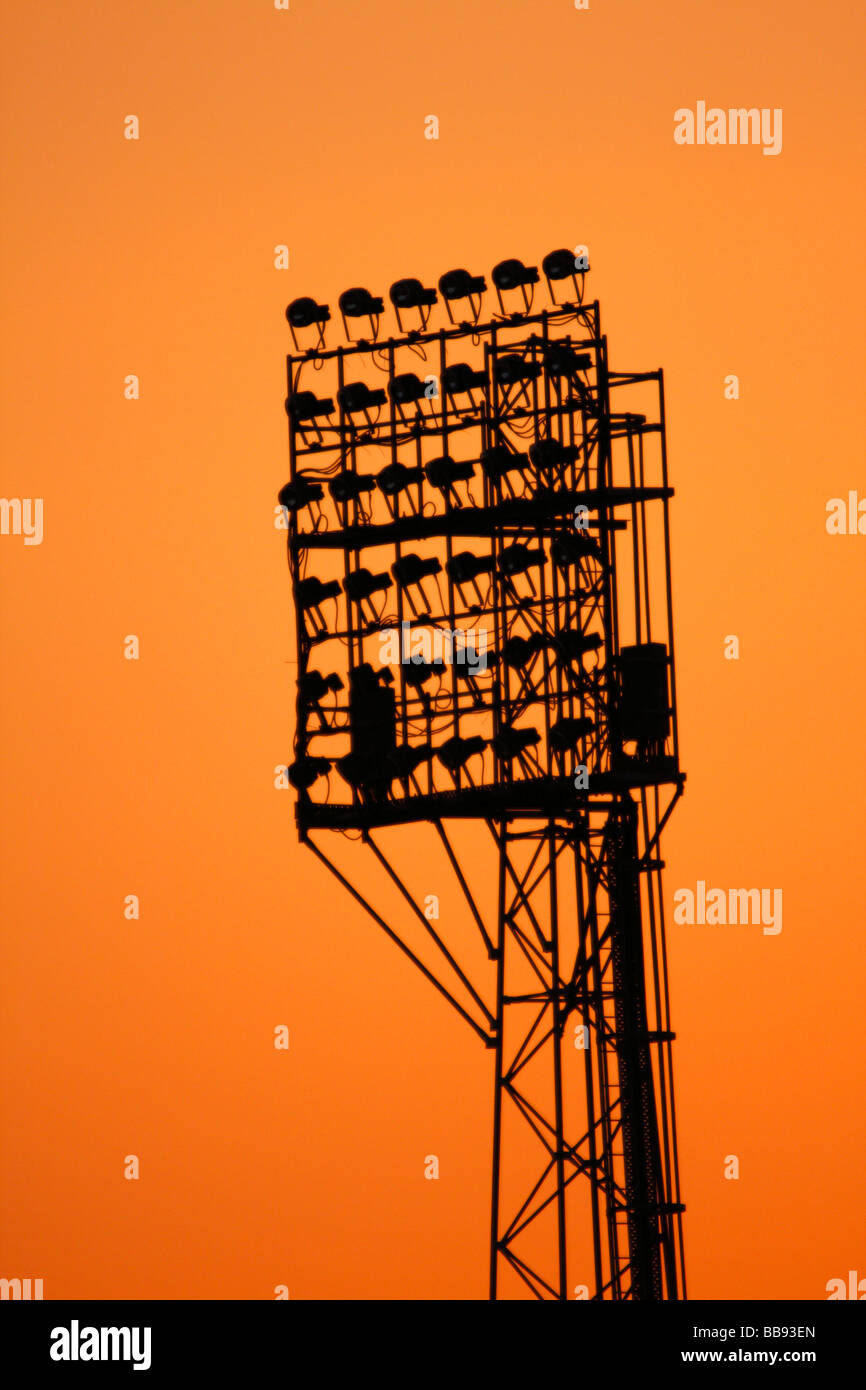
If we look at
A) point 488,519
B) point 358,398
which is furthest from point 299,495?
point 488,519

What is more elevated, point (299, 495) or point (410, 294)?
point (410, 294)

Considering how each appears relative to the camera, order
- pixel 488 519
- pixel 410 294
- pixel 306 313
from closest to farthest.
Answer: pixel 488 519 → pixel 410 294 → pixel 306 313

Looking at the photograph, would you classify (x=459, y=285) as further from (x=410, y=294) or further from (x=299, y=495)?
(x=299, y=495)

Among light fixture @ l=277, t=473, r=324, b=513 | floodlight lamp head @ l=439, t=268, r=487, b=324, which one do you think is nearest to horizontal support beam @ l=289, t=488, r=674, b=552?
light fixture @ l=277, t=473, r=324, b=513

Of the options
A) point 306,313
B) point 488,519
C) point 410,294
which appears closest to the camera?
point 488,519

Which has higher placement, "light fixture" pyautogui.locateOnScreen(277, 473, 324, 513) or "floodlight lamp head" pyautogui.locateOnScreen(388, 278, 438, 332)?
"floodlight lamp head" pyautogui.locateOnScreen(388, 278, 438, 332)

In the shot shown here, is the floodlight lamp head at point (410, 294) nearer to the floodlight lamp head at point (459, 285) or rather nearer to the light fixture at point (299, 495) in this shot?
the floodlight lamp head at point (459, 285)

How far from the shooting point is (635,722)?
40906 mm

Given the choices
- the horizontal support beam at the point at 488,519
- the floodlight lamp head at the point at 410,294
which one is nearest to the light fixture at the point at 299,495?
the horizontal support beam at the point at 488,519

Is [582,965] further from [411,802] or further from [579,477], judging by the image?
[579,477]

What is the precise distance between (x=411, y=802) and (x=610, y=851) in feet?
9.18

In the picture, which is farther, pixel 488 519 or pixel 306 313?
pixel 306 313

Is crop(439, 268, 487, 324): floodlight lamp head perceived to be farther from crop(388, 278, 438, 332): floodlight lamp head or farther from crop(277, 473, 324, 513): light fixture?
crop(277, 473, 324, 513): light fixture

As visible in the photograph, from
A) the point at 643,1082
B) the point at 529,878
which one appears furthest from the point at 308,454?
the point at 643,1082
